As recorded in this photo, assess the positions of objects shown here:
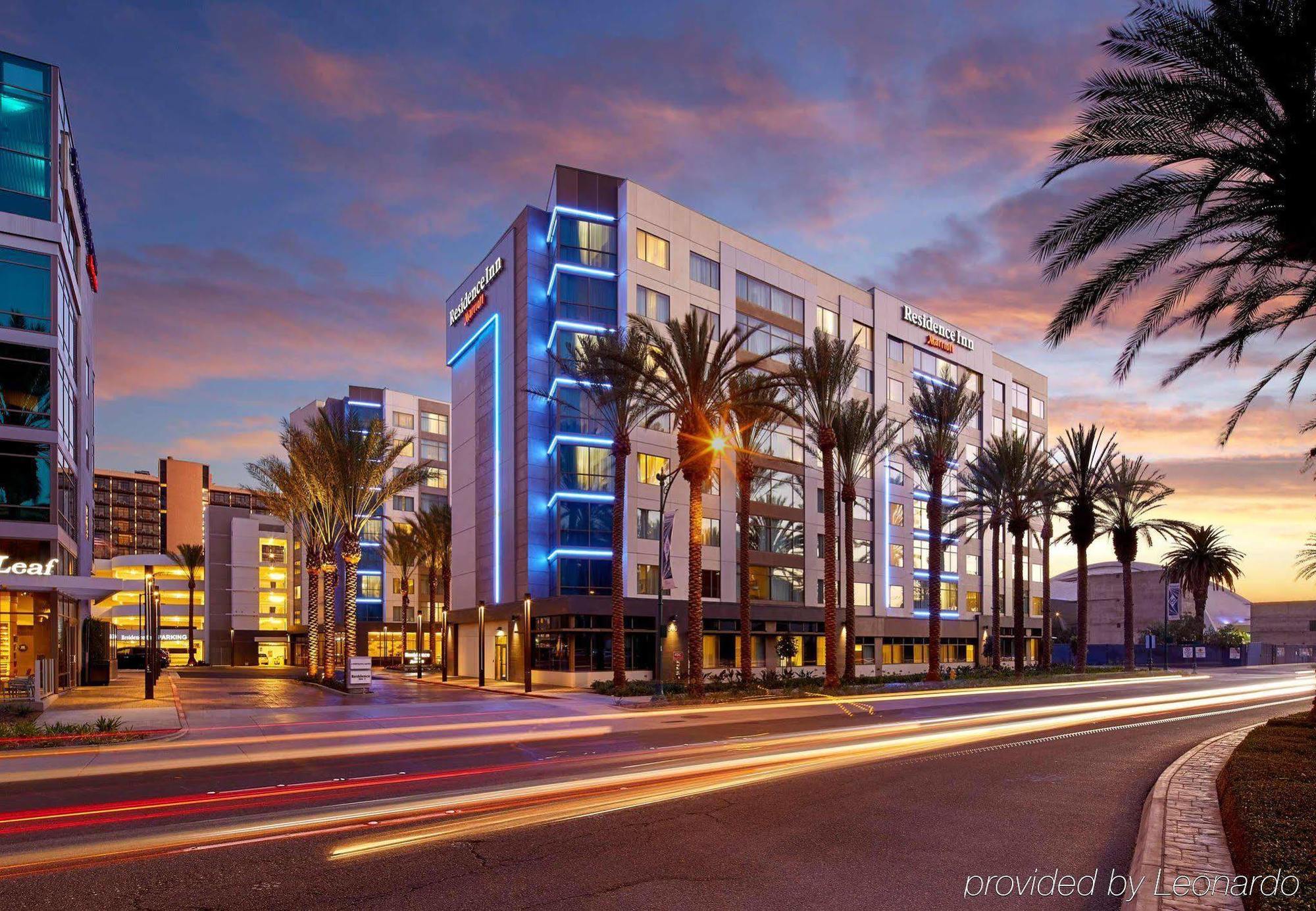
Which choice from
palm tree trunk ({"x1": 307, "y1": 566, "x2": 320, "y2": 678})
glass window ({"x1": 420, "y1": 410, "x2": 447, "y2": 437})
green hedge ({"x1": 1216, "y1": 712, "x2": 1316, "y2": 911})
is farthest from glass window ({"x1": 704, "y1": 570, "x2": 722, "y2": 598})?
glass window ({"x1": 420, "y1": 410, "x2": 447, "y2": 437})

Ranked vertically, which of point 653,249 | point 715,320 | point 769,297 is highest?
point 653,249

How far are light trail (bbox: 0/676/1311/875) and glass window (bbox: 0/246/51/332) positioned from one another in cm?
3244

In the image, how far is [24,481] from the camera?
36625 mm

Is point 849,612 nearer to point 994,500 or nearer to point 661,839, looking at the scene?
point 994,500

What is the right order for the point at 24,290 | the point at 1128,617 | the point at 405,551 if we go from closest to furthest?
the point at 24,290, the point at 1128,617, the point at 405,551

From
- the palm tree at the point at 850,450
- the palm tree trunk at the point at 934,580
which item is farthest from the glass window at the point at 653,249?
the palm tree trunk at the point at 934,580

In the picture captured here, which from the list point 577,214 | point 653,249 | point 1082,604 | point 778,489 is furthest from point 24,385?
point 1082,604

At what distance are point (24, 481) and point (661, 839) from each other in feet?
117

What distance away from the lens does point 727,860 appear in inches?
405

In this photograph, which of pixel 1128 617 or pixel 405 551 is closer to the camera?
pixel 1128 617

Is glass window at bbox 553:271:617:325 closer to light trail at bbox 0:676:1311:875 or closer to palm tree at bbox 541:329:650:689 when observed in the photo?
palm tree at bbox 541:329:650:689

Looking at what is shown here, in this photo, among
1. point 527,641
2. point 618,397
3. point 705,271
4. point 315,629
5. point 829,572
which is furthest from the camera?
point 315,629

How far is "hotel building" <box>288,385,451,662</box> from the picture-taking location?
10012 centimetres

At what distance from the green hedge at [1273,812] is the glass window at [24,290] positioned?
4187 centimetres
